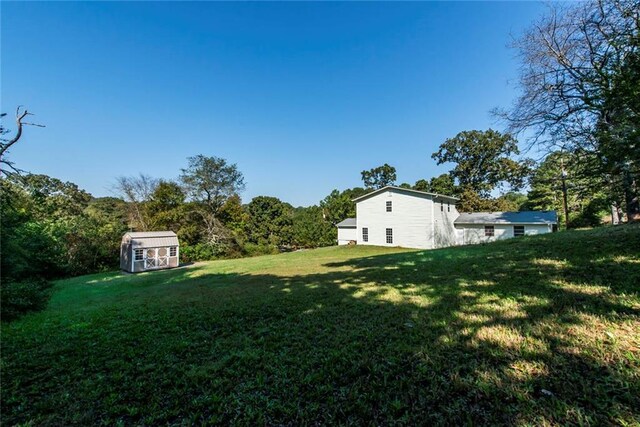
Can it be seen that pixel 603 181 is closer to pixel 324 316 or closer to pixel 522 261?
pixel 522 261

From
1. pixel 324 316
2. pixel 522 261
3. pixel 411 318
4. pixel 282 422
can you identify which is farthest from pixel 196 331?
pixel 522 261

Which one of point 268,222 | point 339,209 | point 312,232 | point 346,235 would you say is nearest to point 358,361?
point 346,235

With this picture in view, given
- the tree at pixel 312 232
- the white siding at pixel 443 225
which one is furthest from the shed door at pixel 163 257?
the white siding at pixel 443 225

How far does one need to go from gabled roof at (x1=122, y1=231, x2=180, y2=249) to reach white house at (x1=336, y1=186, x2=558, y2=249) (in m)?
15.8

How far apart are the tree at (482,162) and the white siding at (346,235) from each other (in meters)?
14.0

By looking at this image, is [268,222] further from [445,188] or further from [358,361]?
[358,361]

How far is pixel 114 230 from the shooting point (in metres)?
20.9

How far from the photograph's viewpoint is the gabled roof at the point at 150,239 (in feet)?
57.2

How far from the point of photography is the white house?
20.1 metres

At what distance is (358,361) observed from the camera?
2.59m

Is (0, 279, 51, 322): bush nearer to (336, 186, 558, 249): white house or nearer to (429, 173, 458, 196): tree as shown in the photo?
(336, 186, 558, 249): white house

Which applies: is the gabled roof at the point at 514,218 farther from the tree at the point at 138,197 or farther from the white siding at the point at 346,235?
the tree at the point at 138,197

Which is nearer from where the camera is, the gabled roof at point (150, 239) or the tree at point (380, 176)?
the gabled roof at point (150, 239)

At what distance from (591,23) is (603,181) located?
20.0ft
